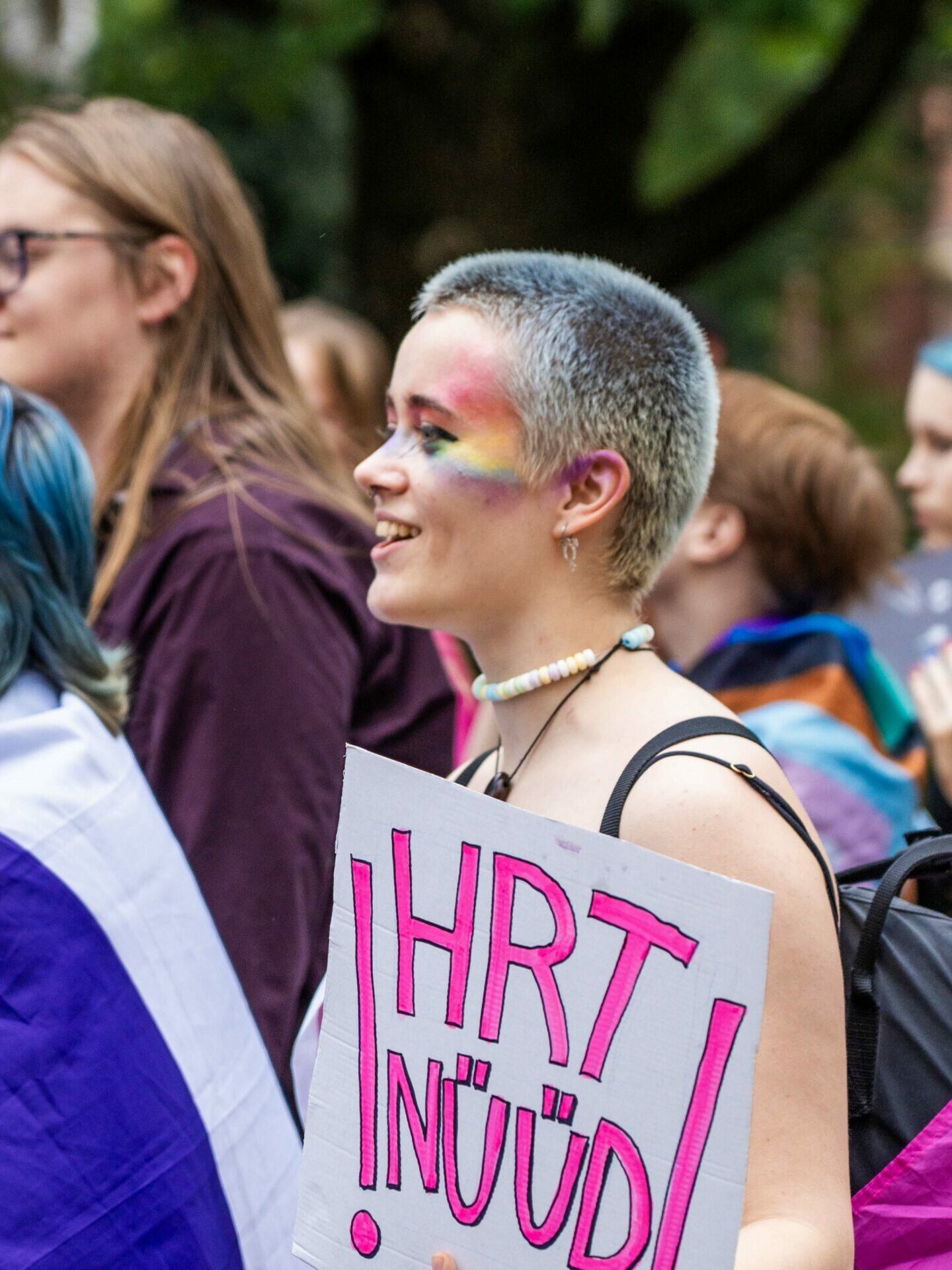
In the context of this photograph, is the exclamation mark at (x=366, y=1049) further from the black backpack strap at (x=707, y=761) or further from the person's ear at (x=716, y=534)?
the person's ear at (x=716, y=534)

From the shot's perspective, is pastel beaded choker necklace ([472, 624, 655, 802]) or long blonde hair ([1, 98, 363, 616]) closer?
pastel beaded choker necklace ([472, 624, 655, 802])

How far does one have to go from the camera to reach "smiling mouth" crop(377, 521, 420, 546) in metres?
1.83

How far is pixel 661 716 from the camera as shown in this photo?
1685 mm

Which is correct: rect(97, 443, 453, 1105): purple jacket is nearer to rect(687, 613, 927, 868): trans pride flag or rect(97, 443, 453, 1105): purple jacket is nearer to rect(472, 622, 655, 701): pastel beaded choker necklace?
rect(472, 622, 655, 701): pastel beaded choker necklace

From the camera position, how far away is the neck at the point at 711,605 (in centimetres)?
349

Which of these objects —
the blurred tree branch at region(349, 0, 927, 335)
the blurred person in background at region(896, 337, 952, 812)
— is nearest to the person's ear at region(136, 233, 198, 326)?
the blurred person in background at region(896, 337, 952, 812)

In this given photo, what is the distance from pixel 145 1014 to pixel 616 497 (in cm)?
83

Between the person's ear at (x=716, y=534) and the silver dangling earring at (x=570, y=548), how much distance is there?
1.68m

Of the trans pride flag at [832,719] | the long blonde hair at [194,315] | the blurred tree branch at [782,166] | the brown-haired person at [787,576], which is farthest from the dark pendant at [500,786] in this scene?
the blurred tree branch at [782,166]

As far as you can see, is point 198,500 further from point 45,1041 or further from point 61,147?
point 45,1041

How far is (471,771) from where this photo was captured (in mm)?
2057

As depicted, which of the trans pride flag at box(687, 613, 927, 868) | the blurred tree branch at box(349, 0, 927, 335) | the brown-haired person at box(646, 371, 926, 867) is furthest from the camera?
the blurred tree branch at box(349, 0, 927, 335)

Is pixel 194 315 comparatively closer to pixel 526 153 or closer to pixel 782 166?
pixel 526 153

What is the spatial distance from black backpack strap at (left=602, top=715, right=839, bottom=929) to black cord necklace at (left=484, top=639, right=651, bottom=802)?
0.16 metres
